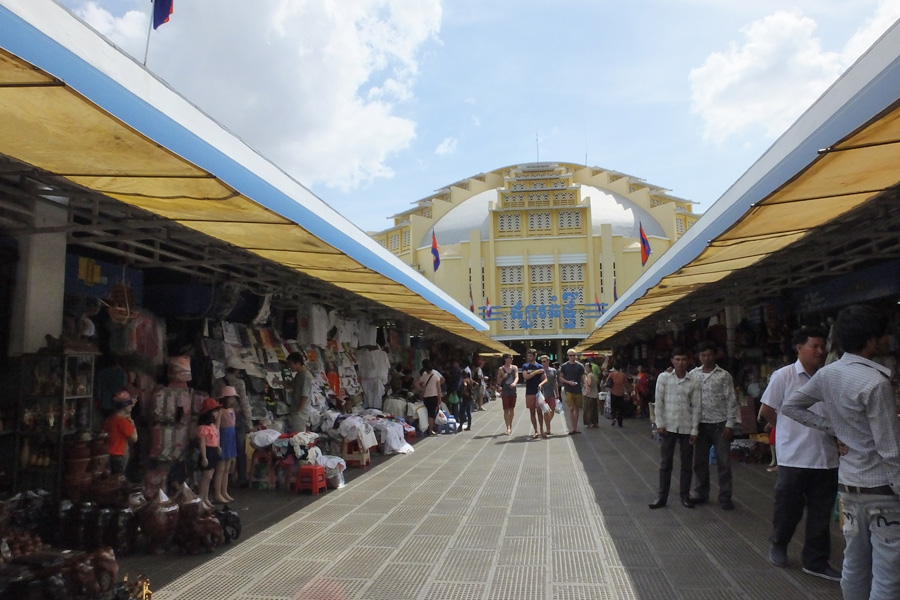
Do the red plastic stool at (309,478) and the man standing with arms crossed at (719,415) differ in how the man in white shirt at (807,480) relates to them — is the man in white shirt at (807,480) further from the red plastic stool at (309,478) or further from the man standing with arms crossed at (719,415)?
the red plastic stool at (309,478)

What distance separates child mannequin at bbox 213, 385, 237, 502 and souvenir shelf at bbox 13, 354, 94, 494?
1530 mm

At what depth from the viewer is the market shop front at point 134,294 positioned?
3125 mm

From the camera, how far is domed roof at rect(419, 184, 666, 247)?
4462 cm

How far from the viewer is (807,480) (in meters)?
4.08

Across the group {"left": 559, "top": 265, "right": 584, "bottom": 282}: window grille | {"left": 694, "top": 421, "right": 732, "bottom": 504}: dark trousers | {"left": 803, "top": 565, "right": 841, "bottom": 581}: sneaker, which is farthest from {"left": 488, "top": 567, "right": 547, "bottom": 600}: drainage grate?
{"left": 559, "top": 265, "right": 584, "bottom": 282}: window grille

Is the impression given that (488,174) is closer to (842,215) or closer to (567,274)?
(567,274)

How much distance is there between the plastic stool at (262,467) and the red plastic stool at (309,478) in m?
0.48

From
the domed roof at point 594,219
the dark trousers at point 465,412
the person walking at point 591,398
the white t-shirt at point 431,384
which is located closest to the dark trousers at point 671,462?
the white t-shirt at point 431,384

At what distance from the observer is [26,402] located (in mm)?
4871

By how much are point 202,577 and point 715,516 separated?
4046 millimetres

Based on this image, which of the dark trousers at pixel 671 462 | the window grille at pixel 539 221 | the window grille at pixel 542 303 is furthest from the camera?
the window grille at pixel 539 221

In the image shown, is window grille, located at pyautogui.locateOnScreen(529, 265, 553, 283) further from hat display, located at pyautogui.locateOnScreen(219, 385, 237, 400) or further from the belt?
the belt

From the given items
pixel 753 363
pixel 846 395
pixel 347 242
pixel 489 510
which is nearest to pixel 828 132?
pixel 846 395

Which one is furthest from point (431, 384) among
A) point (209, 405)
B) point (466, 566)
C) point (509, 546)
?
point (466, 566)
